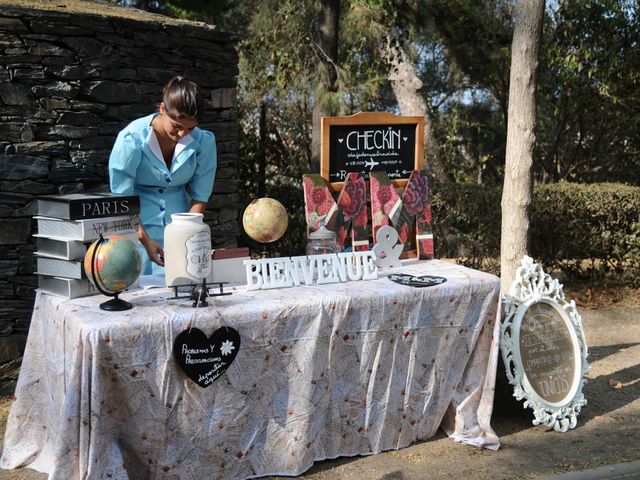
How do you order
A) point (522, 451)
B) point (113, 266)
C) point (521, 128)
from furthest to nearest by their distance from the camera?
1. point (521, 128)
2. point (522, 451)
3. point (113, 266)

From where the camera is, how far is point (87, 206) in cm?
314

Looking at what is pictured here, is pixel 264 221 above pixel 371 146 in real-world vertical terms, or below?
below

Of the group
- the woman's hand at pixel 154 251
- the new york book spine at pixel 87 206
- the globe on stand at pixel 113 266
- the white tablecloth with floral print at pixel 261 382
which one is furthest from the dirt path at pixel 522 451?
the new york book spine at pixel 87 206

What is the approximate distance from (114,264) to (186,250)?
0.32m

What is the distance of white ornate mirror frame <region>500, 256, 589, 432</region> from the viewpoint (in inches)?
159

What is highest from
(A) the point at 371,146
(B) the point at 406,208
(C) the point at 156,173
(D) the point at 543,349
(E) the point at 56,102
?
(E) the point at 56,102

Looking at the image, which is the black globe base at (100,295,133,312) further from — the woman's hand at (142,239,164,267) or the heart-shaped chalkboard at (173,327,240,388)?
the woman's hand at (142,239,164,267)

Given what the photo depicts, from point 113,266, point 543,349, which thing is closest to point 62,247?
point 113,266

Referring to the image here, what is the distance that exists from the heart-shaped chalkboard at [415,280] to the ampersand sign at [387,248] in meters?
0.19

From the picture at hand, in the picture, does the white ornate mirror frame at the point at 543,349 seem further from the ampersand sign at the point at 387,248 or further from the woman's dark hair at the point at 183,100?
the woman's dark hair at the point at 183,100

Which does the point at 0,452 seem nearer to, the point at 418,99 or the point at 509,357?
the point at 509,357

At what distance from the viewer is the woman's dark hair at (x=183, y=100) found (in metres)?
3.27

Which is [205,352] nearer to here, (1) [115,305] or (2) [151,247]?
(1) [115,305]

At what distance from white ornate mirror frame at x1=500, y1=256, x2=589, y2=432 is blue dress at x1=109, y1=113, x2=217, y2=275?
178 cm
